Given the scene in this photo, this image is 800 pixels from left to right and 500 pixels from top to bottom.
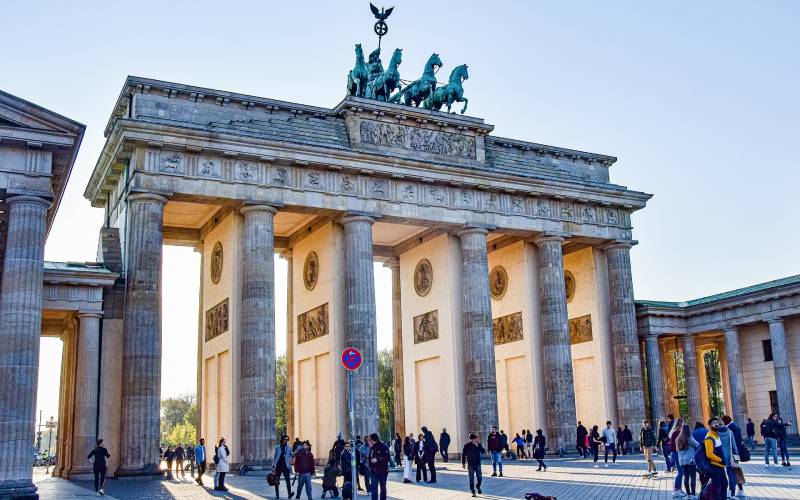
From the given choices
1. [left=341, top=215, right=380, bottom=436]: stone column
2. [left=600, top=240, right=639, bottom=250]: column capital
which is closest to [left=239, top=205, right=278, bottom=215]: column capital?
[left=341, top=215, right=380, bottom=436]: stone column

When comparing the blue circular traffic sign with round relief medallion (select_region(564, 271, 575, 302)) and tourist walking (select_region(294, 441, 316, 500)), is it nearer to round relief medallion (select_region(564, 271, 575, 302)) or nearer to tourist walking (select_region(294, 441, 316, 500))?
tourist walking (select_region(294, 441, 316, 500))

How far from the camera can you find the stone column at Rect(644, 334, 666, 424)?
4184cm

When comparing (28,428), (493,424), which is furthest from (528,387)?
(28,428)

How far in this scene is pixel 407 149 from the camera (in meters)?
36.4

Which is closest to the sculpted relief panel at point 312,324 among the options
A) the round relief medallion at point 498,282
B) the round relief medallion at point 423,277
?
the round relief medallion at point 423,277

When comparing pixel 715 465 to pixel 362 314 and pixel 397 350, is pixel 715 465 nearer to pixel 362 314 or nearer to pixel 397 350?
→ pixel 362 314

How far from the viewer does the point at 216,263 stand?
35.6 m

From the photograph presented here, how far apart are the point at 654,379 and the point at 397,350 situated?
13.5m

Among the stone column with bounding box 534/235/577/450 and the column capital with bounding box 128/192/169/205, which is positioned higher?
the column capital with bounding box 128/192/169/205

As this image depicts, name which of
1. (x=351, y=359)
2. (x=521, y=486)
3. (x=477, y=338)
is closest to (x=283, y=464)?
(x=351, y=359)

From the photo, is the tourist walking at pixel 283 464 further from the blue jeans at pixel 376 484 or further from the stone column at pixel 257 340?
the stone column at pixel 257 340

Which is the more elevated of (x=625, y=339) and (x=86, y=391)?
(x=625, y=339)

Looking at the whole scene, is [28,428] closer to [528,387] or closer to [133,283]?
[133,283]

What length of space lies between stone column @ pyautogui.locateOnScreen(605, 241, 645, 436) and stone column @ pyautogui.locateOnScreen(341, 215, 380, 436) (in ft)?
44.7
